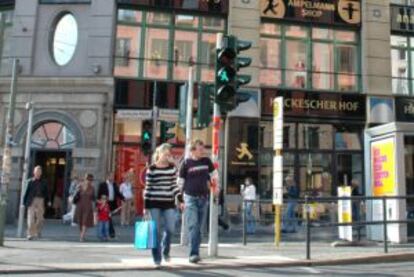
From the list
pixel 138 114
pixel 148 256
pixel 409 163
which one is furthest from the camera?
pixel 138 114

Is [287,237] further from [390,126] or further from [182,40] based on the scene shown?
[182,40]

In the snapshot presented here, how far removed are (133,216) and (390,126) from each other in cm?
1070

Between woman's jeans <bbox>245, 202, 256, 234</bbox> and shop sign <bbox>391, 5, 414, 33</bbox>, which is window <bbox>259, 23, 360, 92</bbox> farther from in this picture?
woman's jeans <bbox>245, 202, 256, 234</bbox>

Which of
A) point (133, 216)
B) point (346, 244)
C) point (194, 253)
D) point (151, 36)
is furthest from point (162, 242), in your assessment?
point (151, 36)

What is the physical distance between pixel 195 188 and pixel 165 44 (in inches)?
579

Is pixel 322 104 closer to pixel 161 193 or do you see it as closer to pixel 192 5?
pixel 192 5

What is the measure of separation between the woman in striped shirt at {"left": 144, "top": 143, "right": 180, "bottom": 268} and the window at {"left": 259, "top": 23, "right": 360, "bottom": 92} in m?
15.1

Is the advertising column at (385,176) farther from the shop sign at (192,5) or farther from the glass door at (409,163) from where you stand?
the shop sign at (192,5)

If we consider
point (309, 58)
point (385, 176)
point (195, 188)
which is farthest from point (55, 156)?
point (195, 188)

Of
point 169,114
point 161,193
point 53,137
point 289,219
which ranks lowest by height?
point 289,219

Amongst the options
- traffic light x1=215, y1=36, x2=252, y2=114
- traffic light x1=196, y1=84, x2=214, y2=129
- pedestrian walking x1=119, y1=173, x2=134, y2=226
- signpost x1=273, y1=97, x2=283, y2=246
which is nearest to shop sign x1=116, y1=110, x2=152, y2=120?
pedestrian walking x1=119, y1=173, x2=134, y2=226

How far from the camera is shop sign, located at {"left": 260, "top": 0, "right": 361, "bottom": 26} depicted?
961 inches

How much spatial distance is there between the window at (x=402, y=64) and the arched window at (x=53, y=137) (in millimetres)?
13139

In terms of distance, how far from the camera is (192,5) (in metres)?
23.6
